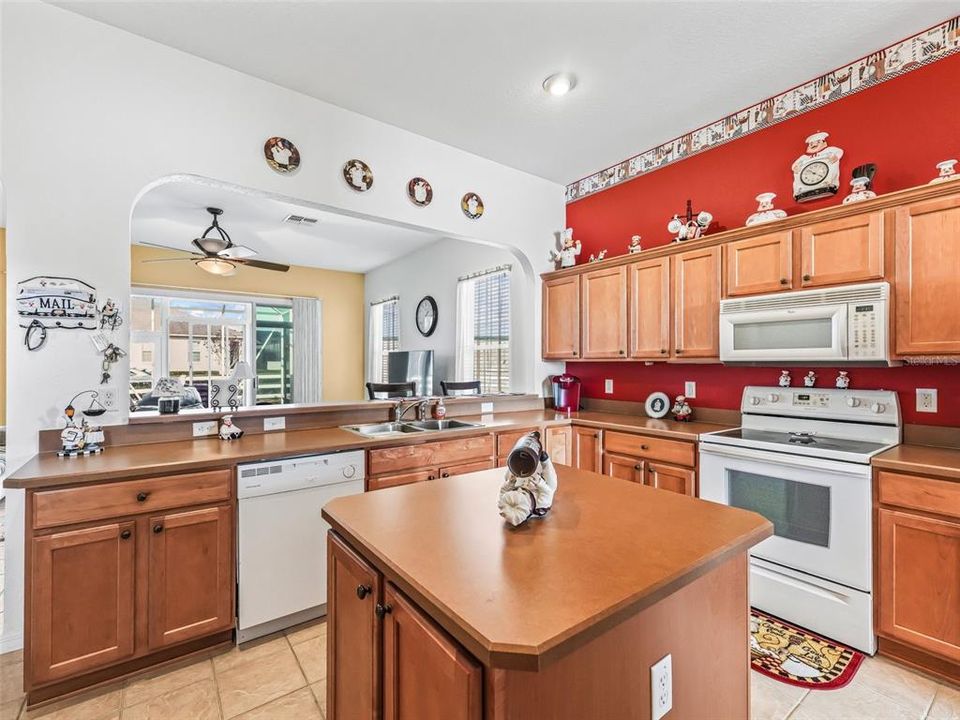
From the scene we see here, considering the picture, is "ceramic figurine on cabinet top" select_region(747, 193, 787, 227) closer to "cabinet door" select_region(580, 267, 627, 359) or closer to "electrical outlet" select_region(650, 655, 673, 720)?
"cabinet door" select_region(580, 267, 627, 359)

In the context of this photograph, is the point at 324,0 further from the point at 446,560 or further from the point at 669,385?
the point at 669,385

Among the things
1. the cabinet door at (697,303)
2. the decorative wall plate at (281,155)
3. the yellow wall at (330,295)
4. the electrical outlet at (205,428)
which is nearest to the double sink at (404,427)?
the electrical outlet at (205,428)

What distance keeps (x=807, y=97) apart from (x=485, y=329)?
3.15 m

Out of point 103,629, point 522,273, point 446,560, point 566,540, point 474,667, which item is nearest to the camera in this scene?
point 474,667

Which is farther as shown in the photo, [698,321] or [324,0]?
[698,321]

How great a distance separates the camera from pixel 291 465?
2.24 m

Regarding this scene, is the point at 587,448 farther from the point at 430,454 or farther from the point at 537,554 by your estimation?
the point at 537,554

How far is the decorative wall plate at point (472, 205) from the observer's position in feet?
11.6

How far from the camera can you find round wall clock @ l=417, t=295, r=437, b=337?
5656 mm

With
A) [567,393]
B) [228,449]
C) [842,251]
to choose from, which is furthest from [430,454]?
[842,251]

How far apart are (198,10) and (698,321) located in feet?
10.5

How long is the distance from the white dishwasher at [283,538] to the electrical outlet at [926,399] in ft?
9.76

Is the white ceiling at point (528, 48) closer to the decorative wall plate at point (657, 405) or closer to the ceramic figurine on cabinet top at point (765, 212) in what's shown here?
the ceramic figurine on cabinet top at point (765, 212)


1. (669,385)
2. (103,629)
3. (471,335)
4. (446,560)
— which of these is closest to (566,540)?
(446,560)
